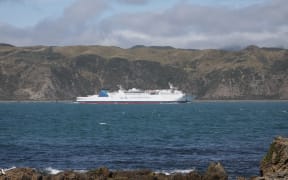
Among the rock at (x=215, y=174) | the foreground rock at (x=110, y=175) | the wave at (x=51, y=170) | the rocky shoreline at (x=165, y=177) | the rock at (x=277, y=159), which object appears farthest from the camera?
the wave at (x=51, y=170)

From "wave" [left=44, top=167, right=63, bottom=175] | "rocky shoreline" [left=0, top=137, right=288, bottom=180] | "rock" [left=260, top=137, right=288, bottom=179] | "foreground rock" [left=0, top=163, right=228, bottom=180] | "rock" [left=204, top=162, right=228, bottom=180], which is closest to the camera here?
"rock" [left=260, top=137, right=288, bottom=179]

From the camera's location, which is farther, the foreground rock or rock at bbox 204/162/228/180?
rock at bbox 204/162/228/180

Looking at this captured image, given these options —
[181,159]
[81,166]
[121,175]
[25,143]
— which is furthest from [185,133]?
[121,175]

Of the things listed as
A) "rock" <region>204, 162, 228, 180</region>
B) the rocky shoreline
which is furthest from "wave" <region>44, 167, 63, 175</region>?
"rock" <region>204, 162, 228, 180</region>

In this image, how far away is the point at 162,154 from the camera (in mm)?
46562

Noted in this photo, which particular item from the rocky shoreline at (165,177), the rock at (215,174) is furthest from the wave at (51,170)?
the rock at (215,174)

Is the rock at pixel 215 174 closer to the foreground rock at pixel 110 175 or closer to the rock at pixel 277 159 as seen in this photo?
the foreground rock at pixel 110 175

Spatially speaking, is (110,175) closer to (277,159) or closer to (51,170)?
(51,170)

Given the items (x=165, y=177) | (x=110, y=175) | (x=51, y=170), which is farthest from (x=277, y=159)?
(x=51, y=170)

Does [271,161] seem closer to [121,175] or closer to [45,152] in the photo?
[121,175]

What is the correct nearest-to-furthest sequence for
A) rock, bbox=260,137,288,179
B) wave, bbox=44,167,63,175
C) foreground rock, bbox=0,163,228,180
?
1. rock, bbox=260,137,288,179
2. foreground rock, bbox=0,163,228,180
3. wave, bbox=44,167,63,175

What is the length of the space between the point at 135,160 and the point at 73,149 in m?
10.8

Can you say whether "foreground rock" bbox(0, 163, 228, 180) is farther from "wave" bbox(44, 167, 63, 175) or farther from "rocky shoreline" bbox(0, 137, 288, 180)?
"wave" bbox(44, 167, 63, 175)

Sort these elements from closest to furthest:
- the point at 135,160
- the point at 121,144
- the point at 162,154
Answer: the point at 135,160
the point at 162,154
the point at 121,144
